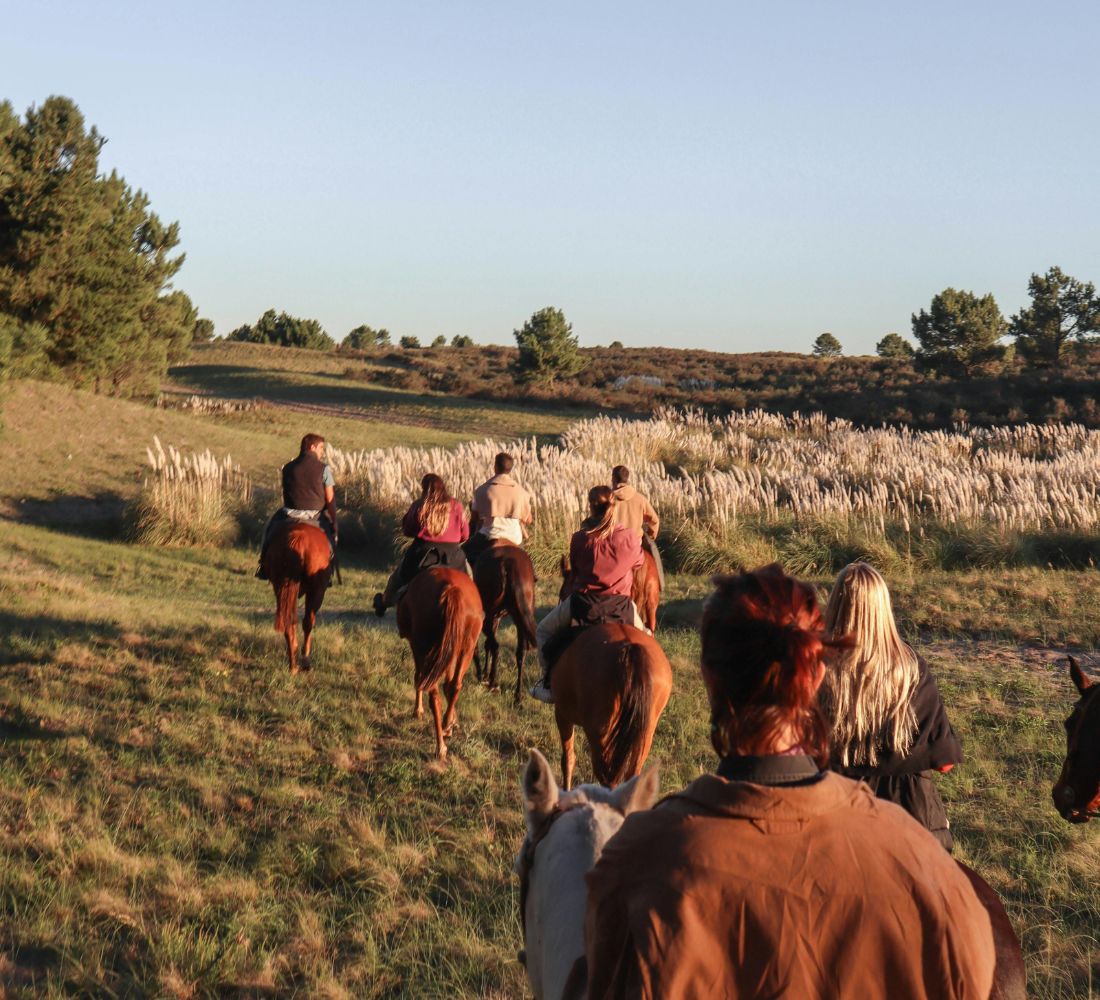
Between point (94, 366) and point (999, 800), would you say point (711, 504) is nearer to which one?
point (999, 800)

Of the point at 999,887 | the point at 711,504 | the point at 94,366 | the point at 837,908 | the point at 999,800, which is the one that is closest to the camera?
the point at 837,908

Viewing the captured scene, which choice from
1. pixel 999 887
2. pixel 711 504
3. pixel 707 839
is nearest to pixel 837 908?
pixel 707 839

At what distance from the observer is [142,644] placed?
1103 centimetres

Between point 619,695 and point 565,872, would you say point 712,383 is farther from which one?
point 565,872

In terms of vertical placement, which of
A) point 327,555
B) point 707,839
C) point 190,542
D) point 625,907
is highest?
point 707,839

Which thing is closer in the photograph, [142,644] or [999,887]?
[999,887]

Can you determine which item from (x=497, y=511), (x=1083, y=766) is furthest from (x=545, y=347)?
(x=1083, y=766)

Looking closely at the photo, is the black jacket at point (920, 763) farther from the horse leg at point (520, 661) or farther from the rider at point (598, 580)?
the horse leg at point (520, 661)

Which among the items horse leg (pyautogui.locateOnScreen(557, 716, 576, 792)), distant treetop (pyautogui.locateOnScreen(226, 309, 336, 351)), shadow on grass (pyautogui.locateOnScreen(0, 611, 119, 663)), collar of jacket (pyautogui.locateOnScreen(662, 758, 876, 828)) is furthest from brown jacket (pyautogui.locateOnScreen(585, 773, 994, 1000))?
distant treetop (pyautogui.locateOnScreen(226, 309, 336, 351))

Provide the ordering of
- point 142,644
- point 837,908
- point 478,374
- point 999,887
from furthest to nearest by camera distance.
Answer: point 478,374 → point 142,644 → point 999,887 → point 837,908

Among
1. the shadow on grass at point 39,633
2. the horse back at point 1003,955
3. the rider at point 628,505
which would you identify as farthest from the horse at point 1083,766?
the shadow on grass at point 39,633

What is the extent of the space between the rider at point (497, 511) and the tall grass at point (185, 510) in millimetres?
10204

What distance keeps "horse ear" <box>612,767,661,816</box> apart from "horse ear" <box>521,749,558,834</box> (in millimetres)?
160

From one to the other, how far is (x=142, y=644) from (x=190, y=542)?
9.48 metres
